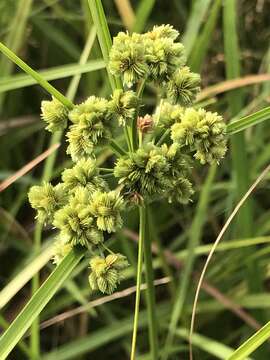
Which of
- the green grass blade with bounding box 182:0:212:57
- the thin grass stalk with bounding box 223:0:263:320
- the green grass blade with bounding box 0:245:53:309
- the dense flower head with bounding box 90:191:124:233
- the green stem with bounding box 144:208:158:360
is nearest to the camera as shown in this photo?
the dense flower head with bounding box 90:191:124:233

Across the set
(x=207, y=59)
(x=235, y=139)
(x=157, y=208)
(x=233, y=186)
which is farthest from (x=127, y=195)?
(x=207, y=59)

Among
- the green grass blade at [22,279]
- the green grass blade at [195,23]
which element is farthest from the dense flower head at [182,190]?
the green grass blade at [195,23]

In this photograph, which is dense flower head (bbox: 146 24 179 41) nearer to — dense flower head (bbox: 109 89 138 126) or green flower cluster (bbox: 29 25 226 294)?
green flower cluster (bbox: 29 25 226 294)

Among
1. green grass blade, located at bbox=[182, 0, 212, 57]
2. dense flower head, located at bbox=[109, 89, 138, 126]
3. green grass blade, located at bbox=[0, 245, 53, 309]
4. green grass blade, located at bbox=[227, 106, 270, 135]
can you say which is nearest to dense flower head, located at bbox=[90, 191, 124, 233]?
dense flower head, located at bbox=[109, 89, 138, 126]

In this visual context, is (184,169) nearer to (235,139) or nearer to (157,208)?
(235,139)

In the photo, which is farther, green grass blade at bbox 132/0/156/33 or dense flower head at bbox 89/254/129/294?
green grass blade at bbox 132/0/156/33

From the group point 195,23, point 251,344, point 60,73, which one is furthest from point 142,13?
point 251,344

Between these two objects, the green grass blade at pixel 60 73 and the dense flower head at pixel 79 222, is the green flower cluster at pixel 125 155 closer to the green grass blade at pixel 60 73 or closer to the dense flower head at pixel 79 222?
Result: the dense flower head at pixel 79 222
